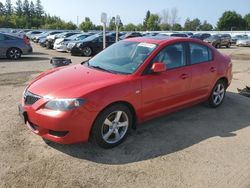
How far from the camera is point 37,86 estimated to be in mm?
4875

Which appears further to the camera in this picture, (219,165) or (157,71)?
(157,71)

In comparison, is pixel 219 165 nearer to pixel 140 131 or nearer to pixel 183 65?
pixel 140 131

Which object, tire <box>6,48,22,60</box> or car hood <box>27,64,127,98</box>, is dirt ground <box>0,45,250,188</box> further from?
tire <box>6,48,22,60</box>

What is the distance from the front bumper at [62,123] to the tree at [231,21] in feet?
309

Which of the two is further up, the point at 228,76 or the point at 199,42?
the point at 199,42

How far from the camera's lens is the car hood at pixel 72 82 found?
4484mm

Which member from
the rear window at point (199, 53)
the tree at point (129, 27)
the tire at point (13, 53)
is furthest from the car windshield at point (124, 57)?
the tree at point (129, 27)

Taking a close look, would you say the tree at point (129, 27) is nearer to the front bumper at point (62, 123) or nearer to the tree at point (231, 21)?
the tree at point (231, 21)

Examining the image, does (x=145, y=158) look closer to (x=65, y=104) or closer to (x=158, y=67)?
(x=65, y=104)

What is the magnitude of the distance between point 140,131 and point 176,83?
1073 millimetres

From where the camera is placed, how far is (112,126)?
189 inches

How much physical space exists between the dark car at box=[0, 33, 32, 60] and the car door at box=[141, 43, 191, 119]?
12156 millimetres

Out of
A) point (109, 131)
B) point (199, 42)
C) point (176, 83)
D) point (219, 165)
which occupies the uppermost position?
point (199, 42)

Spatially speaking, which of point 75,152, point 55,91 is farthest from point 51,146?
point 55,91
